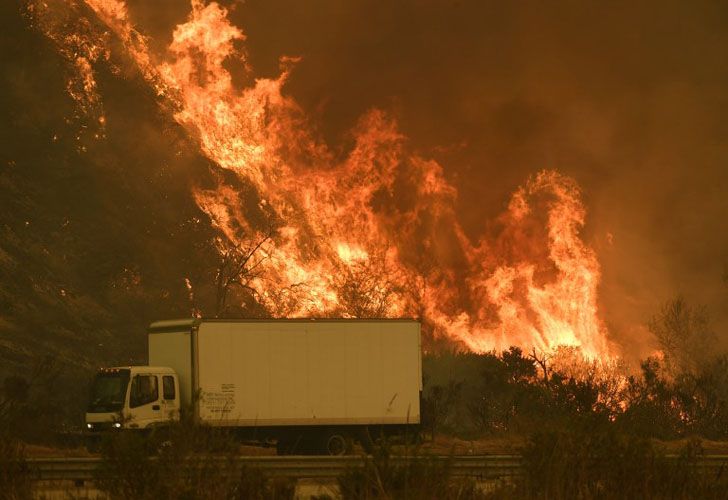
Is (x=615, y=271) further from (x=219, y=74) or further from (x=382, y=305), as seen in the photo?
(x=219, y=74)

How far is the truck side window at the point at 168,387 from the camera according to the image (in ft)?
101

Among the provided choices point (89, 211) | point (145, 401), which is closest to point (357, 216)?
point (89, 211)

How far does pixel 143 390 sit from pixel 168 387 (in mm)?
732

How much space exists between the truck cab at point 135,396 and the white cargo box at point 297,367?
0.60m

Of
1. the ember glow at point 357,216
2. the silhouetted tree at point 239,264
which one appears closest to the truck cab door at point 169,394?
the silhouetted tree at point 239,264

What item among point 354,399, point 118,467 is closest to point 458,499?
point 118,467

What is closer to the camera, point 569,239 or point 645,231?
point 569,239

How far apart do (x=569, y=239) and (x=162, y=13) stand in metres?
33.7

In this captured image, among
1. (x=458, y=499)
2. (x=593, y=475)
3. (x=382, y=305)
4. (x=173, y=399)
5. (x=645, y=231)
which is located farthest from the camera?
(x=645, y=231)

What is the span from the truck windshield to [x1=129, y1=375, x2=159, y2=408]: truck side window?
0.22m

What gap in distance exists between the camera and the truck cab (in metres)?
29.9

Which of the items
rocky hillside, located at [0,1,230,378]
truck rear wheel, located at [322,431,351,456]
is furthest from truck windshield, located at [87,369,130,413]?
rocky hillside, located at [0,1,230,378]

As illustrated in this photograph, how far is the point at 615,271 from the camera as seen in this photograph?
81500 millimetres

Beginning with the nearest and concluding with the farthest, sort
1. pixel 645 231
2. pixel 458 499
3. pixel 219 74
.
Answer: pixel 458 499, pixel 219 74, pixel 645 231
